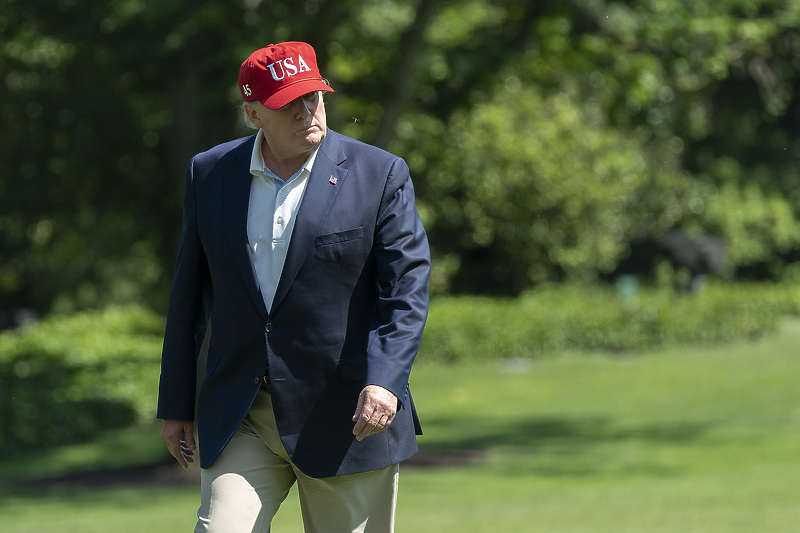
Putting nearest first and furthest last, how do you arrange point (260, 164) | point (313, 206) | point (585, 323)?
point (313, 206) < point (260, 164) < point (585, 323)

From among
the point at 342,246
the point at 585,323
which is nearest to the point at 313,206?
the point at 342,246

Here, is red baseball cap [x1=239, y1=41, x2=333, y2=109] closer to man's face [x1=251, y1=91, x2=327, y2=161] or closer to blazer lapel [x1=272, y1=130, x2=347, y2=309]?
man's face [x1=251, y1=91, x2=327, y2=161]

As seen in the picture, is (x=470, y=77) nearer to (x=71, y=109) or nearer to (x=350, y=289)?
(x=71, y=109)

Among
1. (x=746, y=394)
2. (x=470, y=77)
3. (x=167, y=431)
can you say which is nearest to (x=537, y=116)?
(x=746, y=394)

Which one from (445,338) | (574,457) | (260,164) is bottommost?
(574,457)

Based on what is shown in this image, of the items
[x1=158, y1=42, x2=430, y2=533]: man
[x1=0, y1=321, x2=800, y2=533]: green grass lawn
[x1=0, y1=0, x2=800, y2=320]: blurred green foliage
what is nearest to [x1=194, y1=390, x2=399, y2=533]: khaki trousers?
[x1=158, y1=42, x2=430, y2=533]: man

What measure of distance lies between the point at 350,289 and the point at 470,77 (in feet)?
29.5

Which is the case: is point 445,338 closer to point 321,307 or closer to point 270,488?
point 270,488

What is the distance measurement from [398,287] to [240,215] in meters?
0.57

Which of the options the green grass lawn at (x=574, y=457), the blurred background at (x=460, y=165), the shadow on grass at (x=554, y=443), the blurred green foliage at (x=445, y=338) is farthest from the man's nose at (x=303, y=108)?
the blurred green foliage at (x=445, y=338)

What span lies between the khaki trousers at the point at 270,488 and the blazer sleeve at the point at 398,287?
14.0 inches

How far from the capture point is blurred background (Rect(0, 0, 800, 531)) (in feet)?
37.1

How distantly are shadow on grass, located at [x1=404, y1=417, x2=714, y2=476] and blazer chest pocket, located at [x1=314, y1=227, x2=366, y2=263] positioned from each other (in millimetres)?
9598

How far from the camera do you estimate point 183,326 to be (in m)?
3.67
